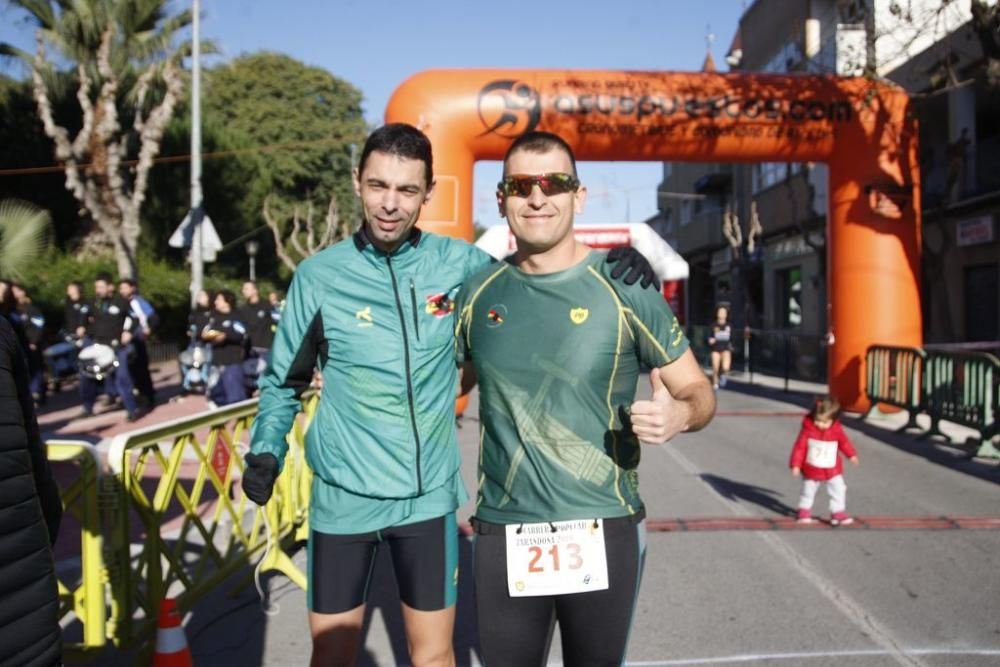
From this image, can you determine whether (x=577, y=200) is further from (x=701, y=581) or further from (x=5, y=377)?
(x=701, y=581)

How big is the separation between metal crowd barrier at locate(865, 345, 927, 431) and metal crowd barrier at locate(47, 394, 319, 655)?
845 cm

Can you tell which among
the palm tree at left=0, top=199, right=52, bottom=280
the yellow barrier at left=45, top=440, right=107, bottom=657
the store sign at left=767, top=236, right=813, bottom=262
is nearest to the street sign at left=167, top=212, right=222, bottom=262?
the palm tree at left=0, top=199, right=52, bottom=280

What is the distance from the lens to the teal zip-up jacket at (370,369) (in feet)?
9.01

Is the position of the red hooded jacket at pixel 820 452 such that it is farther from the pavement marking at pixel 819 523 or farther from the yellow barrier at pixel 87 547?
the yellow barrier at pixel 87 547

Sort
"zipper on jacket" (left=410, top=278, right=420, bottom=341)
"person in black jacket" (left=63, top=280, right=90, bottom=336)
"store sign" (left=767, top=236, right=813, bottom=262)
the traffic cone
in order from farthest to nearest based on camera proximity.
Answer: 1. "store sign" (left=767, top=236, right=813, bottom=262)
2. "person in black jacket" (left=63, top=280, right=90, bottom=336)
3. the traffic cone
4. "zipper on jacket" (left=410, top=278, right=420, bottom=341)

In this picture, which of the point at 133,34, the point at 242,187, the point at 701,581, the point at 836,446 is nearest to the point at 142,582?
the point at 701,581

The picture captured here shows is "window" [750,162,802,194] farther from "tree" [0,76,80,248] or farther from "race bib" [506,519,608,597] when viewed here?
"race bib" [506,519,608,597]

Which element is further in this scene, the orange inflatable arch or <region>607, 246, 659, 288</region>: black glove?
the orange inflatable arch

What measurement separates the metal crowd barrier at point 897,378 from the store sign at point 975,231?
26.5 ft

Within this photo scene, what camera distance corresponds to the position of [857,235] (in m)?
12.1

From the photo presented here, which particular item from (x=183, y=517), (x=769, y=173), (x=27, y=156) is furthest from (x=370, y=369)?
(x=769, y=173)

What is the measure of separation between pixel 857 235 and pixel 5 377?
11922 mm

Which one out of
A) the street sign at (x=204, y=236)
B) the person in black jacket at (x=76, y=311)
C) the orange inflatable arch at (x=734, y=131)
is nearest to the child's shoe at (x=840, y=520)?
the orange inflatable arch at (x=734, y=131)

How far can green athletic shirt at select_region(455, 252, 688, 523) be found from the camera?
95.6 inches
